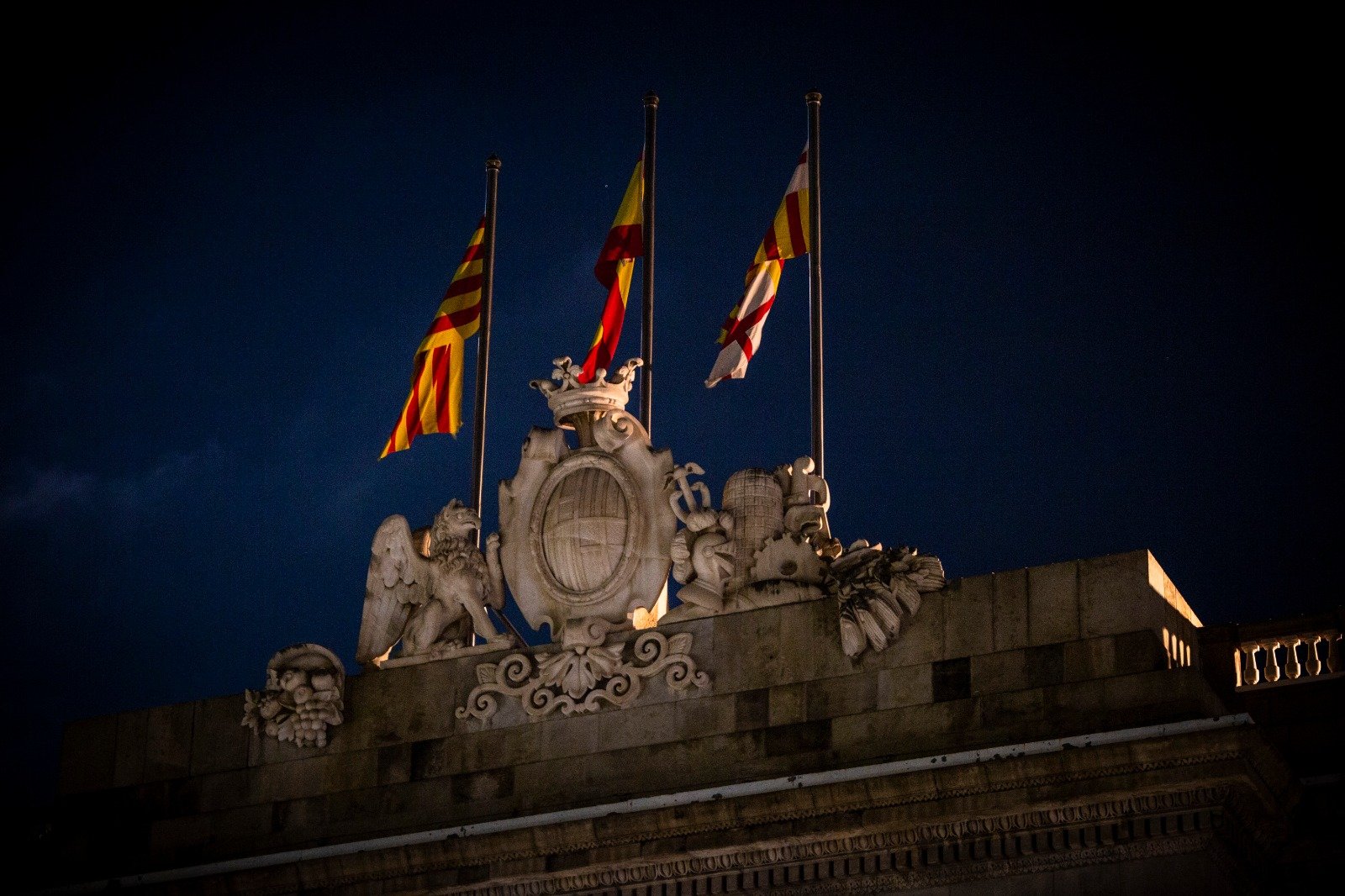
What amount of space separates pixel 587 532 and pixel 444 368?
21.8ft

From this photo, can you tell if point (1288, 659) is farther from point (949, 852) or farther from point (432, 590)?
point (432, 590)

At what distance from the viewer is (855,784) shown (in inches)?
1115

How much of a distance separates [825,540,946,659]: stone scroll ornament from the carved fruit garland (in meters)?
1.77

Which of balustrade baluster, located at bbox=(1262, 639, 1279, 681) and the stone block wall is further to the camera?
balustrade baluster, located at bbox=(1262, 639, 1279, 681)

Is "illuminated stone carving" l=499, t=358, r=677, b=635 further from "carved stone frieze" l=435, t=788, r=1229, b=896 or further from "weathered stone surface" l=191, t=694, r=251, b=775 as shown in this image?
"weathered stone surface" l=191, t=694, r=251, b=775

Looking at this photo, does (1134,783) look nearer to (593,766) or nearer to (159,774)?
(593,766)

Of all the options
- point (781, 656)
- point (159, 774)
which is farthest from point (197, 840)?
point (781, 656)

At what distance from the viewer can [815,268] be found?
3544 centimetres

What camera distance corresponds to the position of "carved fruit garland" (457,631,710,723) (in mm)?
30688

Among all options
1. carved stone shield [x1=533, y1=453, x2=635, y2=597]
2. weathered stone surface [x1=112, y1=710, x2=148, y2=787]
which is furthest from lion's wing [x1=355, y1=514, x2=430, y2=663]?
weathered stone surface [x1=112, y1=710, x2=148, y2=787]

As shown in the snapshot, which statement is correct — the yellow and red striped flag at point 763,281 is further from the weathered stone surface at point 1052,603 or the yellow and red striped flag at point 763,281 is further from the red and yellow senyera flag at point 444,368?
the weathered stone surface at point 1052,603


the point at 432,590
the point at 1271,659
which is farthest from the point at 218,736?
the point at 1271,659

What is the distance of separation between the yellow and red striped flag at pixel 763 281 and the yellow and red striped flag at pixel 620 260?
1.41 metres

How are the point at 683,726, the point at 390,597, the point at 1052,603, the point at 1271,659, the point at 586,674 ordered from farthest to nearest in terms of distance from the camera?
1. the point at 390,597
2. the point at 586,674
3. the point at 683,726
4. the point at 1271,659
5. the point at 1052,603
